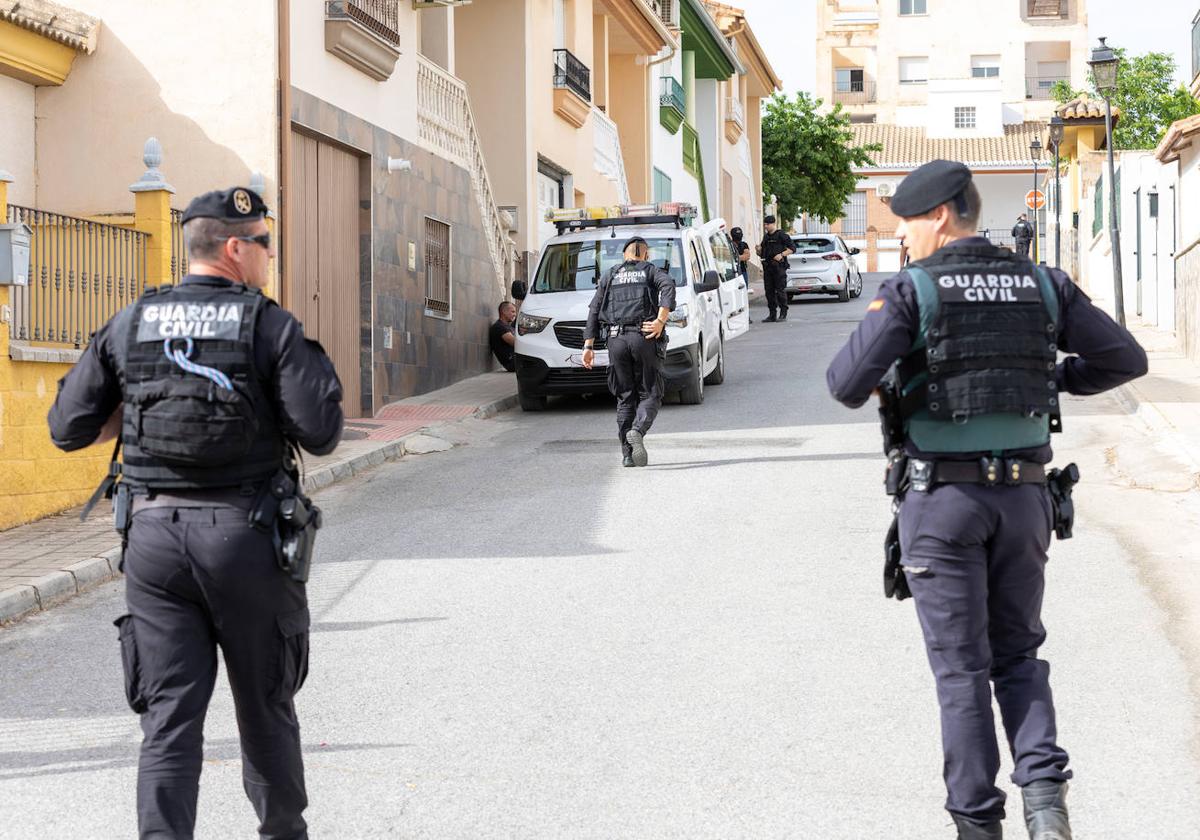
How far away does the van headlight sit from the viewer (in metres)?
17.0

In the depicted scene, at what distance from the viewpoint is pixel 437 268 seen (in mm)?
19547

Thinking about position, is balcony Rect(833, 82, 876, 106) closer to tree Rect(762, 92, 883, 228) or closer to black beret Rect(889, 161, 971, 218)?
tree Rect(762, 92, 883, 228)

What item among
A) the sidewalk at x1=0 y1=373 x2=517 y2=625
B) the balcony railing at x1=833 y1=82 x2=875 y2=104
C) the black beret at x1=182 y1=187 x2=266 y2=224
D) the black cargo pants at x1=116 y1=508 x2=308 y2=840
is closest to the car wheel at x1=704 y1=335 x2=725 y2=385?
the sidewalk at x1=0 y1=373 x2=517 y2=625

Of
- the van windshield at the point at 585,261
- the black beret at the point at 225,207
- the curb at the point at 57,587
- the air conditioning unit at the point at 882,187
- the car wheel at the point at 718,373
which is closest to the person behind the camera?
the black beret at the point at 225,207

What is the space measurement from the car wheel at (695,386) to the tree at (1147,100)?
42138mm

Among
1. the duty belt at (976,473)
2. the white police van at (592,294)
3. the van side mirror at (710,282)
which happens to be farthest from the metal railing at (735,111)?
the duty belt at (976,473)

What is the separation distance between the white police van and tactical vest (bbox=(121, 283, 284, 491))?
11.2m

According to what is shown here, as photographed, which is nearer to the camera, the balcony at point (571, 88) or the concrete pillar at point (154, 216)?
the concrete pillar at point (154, 216)

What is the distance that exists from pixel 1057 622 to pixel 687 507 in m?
3.75

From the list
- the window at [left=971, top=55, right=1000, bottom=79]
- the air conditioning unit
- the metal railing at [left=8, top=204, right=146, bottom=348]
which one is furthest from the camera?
the window at [left=971, top=55, right=1000, bottom=79]

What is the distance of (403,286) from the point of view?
18156 mm

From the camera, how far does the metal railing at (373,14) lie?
1573 centimetres

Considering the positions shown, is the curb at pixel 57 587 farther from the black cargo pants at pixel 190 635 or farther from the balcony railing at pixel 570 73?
the balcony railing at pixel 570 73

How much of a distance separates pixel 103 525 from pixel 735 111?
115 ft
